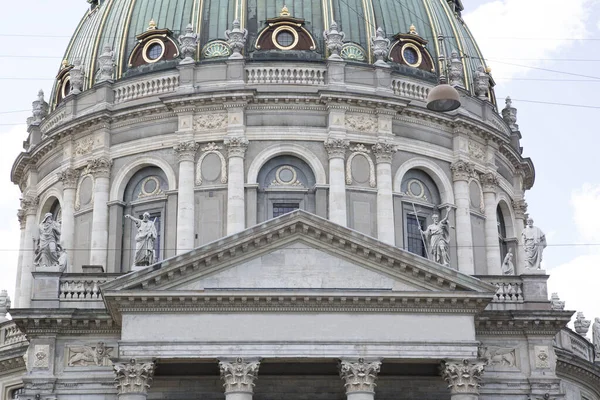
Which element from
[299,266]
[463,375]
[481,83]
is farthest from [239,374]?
[481,83]

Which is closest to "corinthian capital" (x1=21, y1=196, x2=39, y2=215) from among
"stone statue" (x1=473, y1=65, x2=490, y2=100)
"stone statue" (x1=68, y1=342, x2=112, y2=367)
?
"stone statue" (x1=68, y1=342, x2=112, y2=367)

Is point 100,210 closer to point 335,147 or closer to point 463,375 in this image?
point 335,147

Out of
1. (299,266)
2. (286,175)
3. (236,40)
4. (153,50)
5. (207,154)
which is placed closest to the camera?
(299,266)

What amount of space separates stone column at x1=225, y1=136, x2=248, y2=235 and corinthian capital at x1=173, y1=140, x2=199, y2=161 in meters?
1.38

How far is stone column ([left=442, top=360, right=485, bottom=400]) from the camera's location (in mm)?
38406

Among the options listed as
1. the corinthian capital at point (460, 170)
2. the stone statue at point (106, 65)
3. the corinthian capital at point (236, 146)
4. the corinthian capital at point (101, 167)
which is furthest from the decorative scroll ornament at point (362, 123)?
the stone statue at point (106, 65)

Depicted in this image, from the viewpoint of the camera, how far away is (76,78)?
54.6 m

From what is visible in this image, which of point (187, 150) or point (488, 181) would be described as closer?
point (187, 150)

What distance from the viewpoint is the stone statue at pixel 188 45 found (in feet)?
171

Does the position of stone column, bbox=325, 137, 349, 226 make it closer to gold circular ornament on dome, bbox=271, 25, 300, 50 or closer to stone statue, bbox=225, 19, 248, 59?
gold circular ornament on dome, bbox=271, 25, 300, 50

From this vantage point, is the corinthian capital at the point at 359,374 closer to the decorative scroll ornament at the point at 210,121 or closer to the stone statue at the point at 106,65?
the decorative scroll ornament at the point at 210,121

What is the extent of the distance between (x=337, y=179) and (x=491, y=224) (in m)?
7.89

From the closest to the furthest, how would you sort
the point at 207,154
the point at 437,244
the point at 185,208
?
1. the point at 437,244
2. the point at 185,208
3. the point at 207,154

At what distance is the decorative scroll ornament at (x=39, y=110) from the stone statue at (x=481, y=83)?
19960 mm
